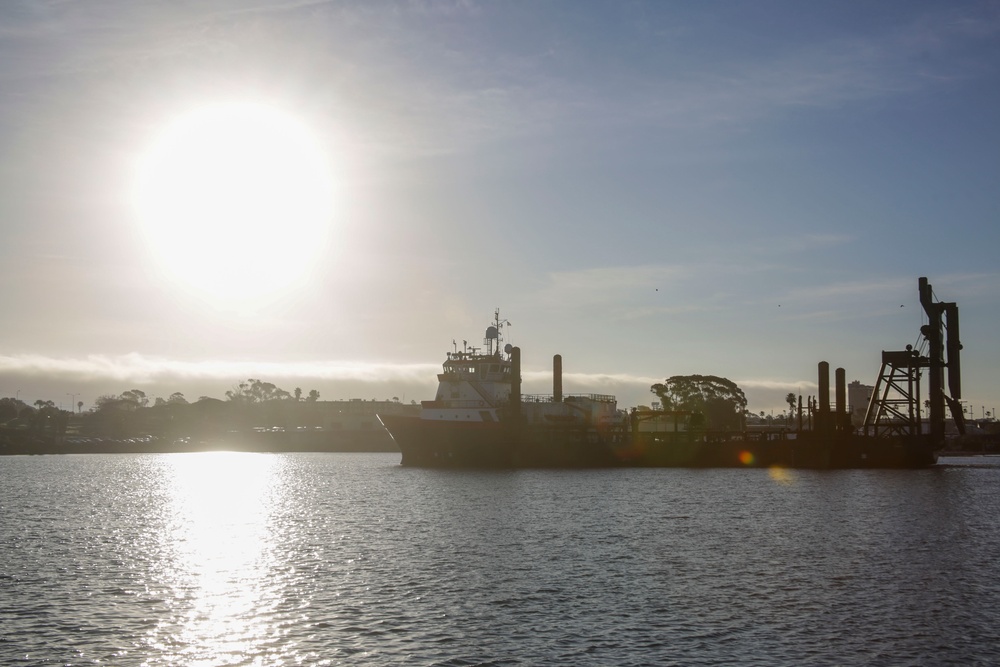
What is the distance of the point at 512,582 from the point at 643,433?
193ft

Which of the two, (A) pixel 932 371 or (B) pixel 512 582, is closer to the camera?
(B) pixel 512 582

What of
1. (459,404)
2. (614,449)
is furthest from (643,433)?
(459,404)

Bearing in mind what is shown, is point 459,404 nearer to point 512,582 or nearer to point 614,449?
point 614,449

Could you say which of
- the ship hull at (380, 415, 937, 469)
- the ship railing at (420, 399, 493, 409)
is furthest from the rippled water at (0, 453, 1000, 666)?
the ship railing at (420, 399, 493, 409)

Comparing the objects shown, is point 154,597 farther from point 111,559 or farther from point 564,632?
point 564,632

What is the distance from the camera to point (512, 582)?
25469mm

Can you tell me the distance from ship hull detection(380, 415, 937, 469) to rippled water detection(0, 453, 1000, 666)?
23202 mm

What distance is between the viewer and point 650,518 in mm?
40500

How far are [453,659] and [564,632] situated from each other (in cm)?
307

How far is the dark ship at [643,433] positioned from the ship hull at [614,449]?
0.27 feet

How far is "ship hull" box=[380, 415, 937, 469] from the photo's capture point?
7481 cm

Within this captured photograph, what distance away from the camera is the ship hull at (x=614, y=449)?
74.8 meters

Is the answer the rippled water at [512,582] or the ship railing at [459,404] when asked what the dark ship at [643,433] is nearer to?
the ship railing at [459,404]

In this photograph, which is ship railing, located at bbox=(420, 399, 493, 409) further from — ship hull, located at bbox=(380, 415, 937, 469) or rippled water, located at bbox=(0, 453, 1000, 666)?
rippled water, located at bbox=(0, 453, 1000, 666)
